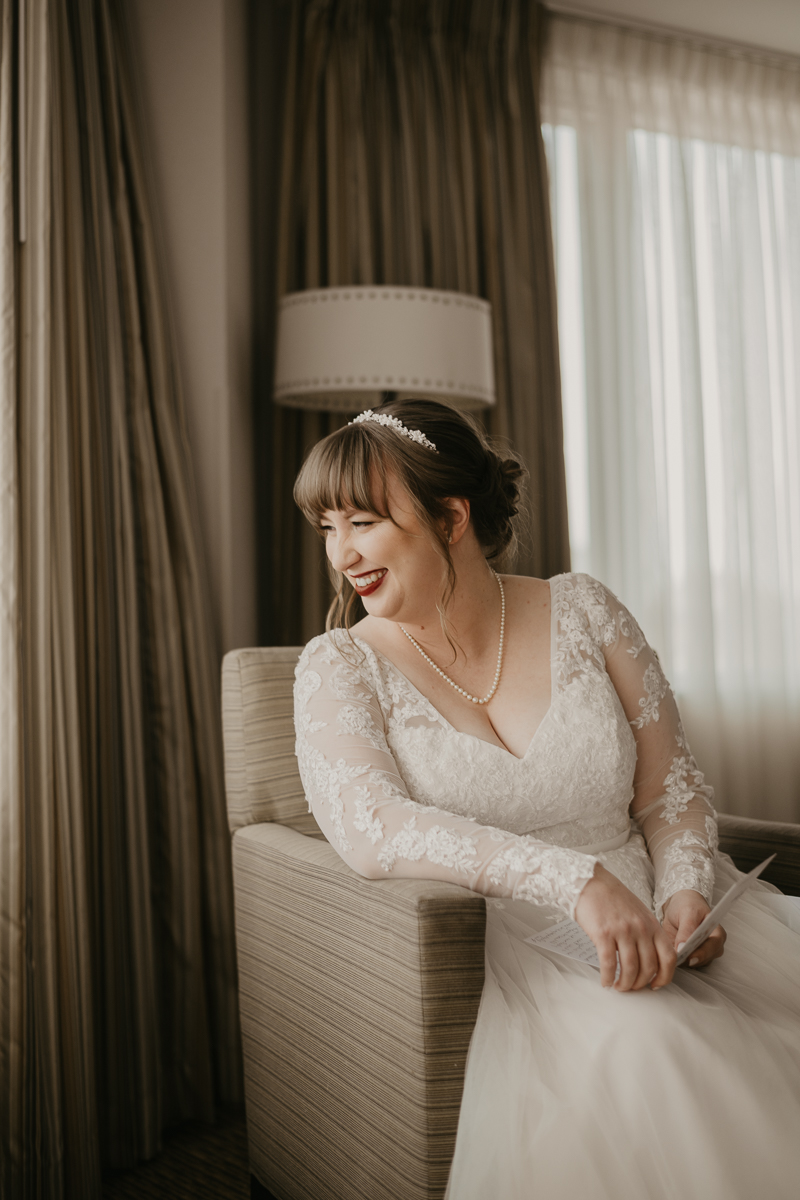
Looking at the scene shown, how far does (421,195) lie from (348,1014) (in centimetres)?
237

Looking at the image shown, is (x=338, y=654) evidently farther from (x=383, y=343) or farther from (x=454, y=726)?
(x=383, y=343)

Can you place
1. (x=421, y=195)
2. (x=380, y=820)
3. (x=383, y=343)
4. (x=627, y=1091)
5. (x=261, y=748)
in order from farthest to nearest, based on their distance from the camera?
(x=421, y=195)
(x=383, y=343)
(x=261, y=748)
(x=380, y=820)
(x=627, y=1091)

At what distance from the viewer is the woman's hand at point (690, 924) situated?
3.97ft

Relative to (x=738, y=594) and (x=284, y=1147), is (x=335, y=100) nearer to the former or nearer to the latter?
(x=738, y=594)

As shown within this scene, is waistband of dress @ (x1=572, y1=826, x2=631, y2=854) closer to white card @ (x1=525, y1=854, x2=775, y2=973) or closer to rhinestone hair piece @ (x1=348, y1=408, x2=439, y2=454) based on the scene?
white card @ (x1=525, y1=854, x2=775, y2=973)

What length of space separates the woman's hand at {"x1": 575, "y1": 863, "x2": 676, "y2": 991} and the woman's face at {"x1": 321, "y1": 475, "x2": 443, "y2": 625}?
1.94 ft

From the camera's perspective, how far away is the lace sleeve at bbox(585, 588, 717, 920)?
1.50 metres

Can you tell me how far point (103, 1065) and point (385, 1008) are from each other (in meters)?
1.04

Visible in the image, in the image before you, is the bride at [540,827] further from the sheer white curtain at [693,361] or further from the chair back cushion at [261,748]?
Answer: the sheer white curtain at [693,361]

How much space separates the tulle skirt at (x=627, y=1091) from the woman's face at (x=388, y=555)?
0.60m

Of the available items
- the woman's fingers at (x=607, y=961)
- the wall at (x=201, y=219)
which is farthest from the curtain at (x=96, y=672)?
the woman's fingers at (x=607, y=961)

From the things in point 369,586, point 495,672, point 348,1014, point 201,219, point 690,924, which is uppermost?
point 201,219

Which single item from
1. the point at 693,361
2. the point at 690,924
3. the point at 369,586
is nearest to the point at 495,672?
the point at 369,586

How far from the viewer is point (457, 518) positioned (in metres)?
1.58
